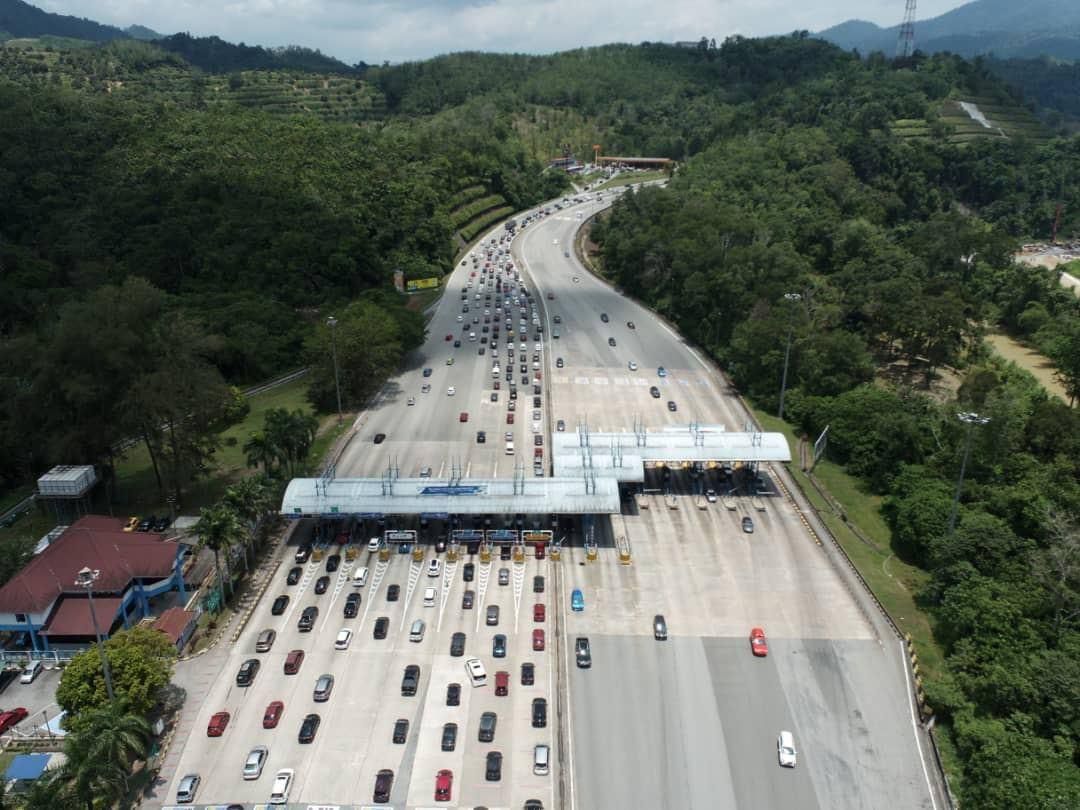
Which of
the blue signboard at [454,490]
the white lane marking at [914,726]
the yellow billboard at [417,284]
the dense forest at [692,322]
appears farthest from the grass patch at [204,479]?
the white lane marking at [914,726]

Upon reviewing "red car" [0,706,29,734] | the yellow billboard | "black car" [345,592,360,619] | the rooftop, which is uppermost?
the rooftop

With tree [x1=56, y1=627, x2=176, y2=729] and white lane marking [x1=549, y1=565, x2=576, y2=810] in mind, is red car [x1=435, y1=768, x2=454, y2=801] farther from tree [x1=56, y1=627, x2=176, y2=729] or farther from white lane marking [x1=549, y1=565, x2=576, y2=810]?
tree [x1=56, y1=627, x2=176, y2=729]

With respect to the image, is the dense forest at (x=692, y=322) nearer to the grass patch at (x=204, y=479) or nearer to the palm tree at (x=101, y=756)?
the grass patch at (x=204, y=479)

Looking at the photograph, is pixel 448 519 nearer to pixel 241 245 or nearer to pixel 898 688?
pixel 898 688

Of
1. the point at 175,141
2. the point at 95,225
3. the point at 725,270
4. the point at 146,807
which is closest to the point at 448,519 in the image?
the point at 146,807

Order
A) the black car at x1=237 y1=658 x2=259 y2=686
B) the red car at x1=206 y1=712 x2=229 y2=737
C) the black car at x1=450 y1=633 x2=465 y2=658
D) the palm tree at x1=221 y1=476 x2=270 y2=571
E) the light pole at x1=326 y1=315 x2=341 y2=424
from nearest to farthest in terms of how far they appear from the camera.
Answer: the red car at x1=206 y1=712 x2=229 y2=737 < the black car at x1=237 y1=658 x2=259 y2=686 < the black car at x1=450 y1=633 x2=465 y2=658 < the palm tree at x1=221 y1=476 x2=270 y2=571 < the light pole at x1=326 y1=315 x2=341 y2=424

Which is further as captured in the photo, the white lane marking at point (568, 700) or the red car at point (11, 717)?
the red car at point (11, 717)

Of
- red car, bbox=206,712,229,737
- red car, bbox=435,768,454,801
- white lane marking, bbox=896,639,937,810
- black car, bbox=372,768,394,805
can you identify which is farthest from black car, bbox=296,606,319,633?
white lane marking, bbox=896,639,937,810

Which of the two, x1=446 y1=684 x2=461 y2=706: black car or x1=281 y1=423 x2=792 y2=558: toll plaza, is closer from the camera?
x1=446 y1=684 x2=461 y2=706: black car
